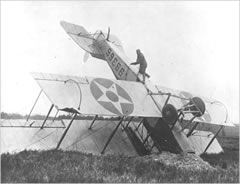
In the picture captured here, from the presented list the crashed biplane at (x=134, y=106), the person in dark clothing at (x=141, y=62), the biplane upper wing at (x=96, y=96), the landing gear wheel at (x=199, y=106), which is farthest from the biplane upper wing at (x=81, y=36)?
the landing gear wheel at (x=199, y=106)

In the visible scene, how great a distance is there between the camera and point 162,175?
29.3 ft

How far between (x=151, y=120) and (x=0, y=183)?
764 centimetres

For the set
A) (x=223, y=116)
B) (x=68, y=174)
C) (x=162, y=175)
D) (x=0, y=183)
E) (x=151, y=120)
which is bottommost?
(x=223, y=116)

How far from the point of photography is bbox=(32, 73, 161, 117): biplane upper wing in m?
11.1

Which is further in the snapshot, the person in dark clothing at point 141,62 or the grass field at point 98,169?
the person in dark clothing at point 141,62

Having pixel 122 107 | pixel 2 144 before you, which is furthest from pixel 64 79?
pixel 2 144

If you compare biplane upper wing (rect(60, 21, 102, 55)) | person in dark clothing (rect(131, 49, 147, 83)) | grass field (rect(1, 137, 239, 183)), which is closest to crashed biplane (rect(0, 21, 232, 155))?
person in dark clothing (rect(131, 49, 147, 83))

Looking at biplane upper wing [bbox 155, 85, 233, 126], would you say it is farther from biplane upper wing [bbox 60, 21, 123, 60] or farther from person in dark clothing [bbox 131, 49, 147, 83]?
biplane upper wing [bbox 60, 21, 123, 60]

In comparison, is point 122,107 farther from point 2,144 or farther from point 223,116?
point 223,116

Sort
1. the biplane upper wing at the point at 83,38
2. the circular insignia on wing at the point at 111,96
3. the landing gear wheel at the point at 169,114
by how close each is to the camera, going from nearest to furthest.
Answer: the circular insignia on wing at the point at 111,96 < the landing gear wheel at the point at 169,114 < the biplane upper wing at the point at 83,38

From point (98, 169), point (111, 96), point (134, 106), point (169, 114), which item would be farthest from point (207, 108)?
point (98, 169)

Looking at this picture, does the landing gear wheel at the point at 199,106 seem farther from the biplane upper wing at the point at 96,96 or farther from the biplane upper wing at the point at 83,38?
the biplane upper wing at the point at 83,38

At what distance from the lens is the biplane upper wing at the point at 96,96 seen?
36.4 ft

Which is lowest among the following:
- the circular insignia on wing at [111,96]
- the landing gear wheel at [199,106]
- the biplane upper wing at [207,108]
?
the biplane upper wing at [207,108]
